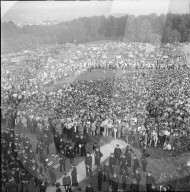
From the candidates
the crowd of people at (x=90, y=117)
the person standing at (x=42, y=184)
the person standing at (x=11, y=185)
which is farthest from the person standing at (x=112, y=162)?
the person standing at (x=11, y=185)

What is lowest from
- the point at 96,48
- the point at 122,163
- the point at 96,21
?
the point at 122,163

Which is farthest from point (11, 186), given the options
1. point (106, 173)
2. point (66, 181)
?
point (106, 173)

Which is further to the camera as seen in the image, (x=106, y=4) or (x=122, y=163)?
(x=106, y=4)

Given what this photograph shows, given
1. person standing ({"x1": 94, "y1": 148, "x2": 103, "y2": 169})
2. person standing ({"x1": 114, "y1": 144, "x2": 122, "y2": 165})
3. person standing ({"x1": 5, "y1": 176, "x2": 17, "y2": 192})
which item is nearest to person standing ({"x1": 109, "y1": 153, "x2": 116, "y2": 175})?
person standing ({"x1": 114, "y1": 144, "x2": 122, "y2": 165})

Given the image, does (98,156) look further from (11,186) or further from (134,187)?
(11,186)

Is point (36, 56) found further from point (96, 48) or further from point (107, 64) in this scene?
point (107, 64)

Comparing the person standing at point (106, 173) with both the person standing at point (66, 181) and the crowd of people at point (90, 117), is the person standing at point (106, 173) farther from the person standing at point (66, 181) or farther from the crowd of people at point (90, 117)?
the person standing at point (66, 181)

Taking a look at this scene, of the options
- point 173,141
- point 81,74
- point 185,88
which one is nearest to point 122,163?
point 173,141

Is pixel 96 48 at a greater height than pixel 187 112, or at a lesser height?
greater
